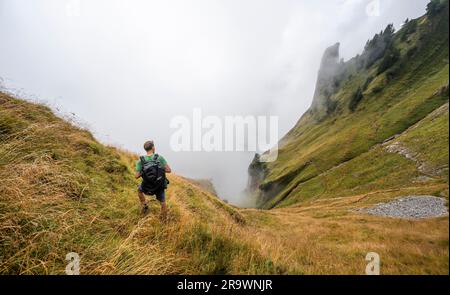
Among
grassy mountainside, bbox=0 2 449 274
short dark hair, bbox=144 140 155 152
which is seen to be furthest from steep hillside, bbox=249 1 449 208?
short dark hair, bbox=144 140 155 152

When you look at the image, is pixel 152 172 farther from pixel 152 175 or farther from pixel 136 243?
pixel 136 243

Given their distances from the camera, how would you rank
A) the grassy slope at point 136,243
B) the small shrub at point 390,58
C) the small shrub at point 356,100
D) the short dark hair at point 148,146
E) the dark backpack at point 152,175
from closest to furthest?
the grassy slope at point 136,243 < the dark backpack at point 152,175 < the short dark hair at point 148,146 < the small shrub at point 390,58 < the small shrub at point 356,100

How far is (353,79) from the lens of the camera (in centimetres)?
14888

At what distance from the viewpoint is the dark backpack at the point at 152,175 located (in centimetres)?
550

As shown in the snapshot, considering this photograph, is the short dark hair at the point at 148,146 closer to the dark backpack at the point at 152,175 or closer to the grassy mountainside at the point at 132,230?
the dark backpack at the point at 152,175

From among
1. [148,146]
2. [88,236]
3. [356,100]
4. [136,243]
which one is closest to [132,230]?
[136,243]

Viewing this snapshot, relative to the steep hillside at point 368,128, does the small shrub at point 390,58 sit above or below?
above

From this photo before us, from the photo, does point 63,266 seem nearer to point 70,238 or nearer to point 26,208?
point 70,238

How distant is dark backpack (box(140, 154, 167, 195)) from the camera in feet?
18.1

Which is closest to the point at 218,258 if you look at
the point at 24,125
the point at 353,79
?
the point at 24,125

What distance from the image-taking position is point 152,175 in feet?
18.1

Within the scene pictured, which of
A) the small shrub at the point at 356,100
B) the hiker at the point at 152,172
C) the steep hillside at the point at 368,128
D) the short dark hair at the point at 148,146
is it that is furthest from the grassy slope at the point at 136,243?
the small shrub at the point at 356,100
